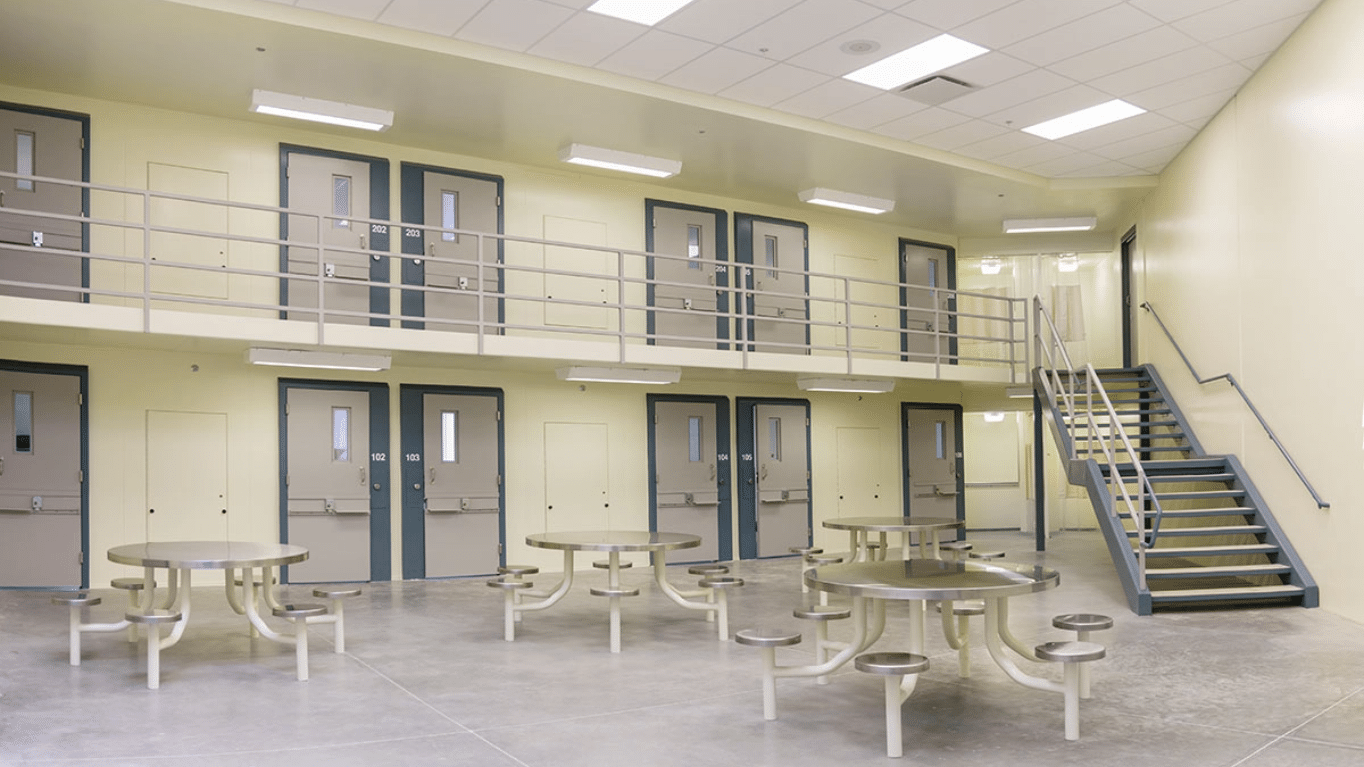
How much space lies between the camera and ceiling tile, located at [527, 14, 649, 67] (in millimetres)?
8586

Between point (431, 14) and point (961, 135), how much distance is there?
605 centimetres

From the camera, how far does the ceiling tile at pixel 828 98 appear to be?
10102 mm

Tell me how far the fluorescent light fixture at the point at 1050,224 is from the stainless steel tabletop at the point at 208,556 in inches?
444

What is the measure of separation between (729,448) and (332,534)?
513 cm

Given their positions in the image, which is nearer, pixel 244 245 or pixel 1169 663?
pixel 1169 663

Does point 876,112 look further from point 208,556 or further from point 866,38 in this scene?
point 208,556

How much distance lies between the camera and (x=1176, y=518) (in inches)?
414

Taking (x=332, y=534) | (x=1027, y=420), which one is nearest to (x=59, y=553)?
(x=332, y=534)

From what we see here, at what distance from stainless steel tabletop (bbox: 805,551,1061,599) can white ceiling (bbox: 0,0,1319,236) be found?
15.5 feet

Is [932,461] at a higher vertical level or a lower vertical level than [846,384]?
lower

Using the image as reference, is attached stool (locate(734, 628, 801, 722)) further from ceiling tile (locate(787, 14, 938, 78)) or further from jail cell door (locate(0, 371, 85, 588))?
jail cell door (locate(0, 371, 85, 588))

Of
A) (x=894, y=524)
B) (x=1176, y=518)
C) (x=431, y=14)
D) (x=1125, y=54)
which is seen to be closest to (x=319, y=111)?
(x=431, y=14)

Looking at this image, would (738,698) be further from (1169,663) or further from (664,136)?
(664,136)

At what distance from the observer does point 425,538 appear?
11.5m
